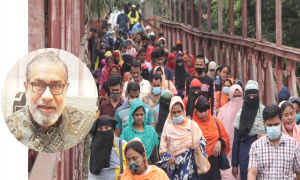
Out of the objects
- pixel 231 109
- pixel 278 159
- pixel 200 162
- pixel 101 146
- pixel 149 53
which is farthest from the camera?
pixel 149 53

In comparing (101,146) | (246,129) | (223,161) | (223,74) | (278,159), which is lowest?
(223,161)

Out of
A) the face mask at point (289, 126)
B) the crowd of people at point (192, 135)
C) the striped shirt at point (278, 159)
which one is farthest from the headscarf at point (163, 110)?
the striped shirt at point (278, 159)

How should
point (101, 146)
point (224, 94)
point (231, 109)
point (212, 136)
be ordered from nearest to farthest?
point (101, 146) < point (212, 136) < point (231, 109) < point (224, 94)

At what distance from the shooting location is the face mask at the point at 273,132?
5.05 meters

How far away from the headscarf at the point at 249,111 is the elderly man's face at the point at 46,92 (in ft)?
13.3

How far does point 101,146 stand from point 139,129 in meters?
0.85

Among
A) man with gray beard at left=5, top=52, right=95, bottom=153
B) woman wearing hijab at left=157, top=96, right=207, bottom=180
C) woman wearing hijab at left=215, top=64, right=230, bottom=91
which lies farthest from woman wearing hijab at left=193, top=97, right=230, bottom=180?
man with gray beard at left=5, top=52, right=95, bottom=153

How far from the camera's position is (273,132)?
505 cm

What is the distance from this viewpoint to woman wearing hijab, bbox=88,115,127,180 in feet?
16.9

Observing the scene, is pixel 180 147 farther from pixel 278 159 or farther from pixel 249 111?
pixel 278 159

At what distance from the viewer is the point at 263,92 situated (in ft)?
39.2

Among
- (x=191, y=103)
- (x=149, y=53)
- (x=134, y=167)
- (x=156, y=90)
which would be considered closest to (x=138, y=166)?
(x=134, y=167)

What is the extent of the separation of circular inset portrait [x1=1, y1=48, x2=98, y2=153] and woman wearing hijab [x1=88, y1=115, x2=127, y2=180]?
8.04ft

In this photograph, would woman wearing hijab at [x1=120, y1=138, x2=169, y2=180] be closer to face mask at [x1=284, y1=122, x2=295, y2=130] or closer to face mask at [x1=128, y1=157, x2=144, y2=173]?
face mask at [x1=128, y1=157, x2=144, y2=173]
